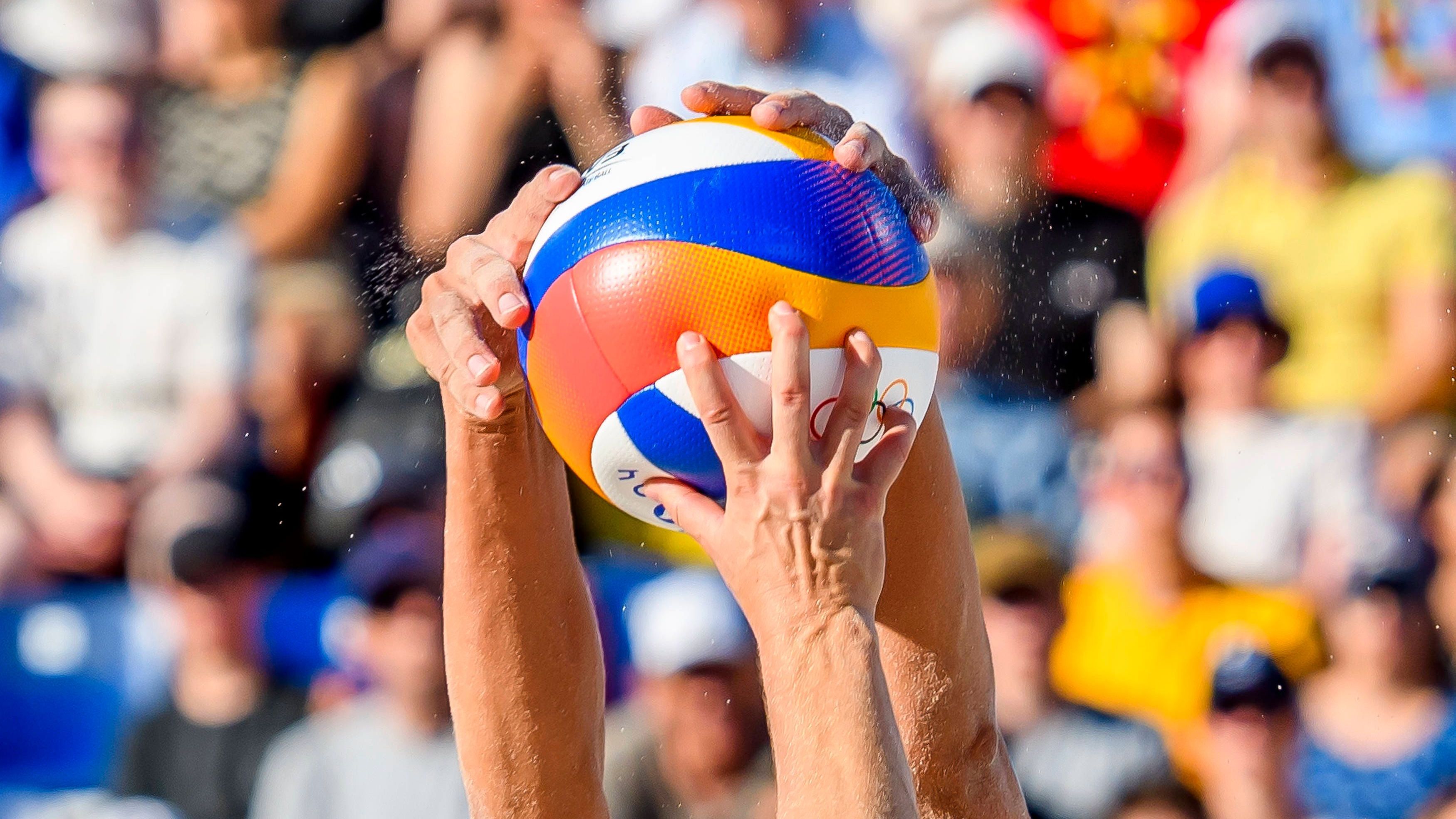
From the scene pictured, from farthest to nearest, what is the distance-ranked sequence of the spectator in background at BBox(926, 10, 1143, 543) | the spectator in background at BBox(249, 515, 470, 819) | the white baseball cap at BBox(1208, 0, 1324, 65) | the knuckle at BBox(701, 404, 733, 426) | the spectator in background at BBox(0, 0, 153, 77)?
1. the spectator in background at BBox(0, 0, 153, 77)
2. the white baseball cap at BBox(1208, 0, 1324, 65)
3. the spectator in background at BBox(926, 10, 1143, 543)
4. the spectator in background at BBox(249, 515, 470, 819)
5. the knuckle at BBox(701, 404, 733, 426)

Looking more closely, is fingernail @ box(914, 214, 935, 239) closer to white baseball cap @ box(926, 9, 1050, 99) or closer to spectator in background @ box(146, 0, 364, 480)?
white baseball cap @ box(926, 9, 1050, 99)

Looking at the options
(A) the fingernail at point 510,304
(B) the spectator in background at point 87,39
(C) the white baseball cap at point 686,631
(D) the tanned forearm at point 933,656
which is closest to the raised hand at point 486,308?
(A) the fingernail at point 510,304

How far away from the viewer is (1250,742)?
15.6 ft

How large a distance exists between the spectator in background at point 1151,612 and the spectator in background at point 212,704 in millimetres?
2846

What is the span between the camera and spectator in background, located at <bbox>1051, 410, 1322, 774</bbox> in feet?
16.2

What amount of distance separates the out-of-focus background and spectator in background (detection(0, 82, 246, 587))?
2cm

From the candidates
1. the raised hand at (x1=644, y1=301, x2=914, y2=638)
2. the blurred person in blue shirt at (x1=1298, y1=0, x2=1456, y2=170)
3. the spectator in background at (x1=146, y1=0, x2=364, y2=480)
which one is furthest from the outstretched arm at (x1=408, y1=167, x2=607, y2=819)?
the blurred person in blue shirt at (x1=1298, y1=0, x2=1456, y2=170)

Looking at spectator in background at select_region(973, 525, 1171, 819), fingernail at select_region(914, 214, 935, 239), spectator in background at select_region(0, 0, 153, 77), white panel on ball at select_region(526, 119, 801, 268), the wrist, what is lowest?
spectator in background at select_region(973, 525, 1171, 819)

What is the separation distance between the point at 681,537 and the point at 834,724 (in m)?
3.76

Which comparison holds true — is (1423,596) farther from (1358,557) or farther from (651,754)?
(651,754)

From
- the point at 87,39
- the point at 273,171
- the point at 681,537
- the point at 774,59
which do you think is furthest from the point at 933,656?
the point at 87,39

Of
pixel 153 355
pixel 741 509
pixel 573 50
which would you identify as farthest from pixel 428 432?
pixel 741 509

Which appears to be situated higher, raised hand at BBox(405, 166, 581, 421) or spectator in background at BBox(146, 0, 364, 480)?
raised hand at BBox(405, 166, 581, 421)

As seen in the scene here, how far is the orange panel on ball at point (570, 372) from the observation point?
2078mm
